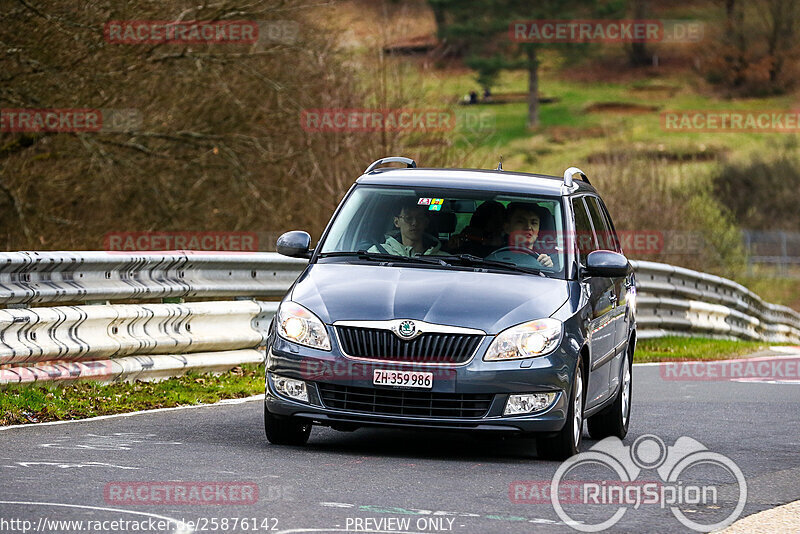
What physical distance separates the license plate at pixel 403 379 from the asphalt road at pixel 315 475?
1.44 feet

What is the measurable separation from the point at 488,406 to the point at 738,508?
173cm

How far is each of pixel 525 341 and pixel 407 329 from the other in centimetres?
70

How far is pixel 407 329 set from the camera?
8.75 m

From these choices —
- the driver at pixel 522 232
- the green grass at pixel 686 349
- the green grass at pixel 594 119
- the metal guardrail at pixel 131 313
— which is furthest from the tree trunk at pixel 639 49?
the driver at pixel 522 232

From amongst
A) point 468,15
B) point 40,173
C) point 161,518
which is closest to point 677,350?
point 40,173

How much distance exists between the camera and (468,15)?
104 meters
